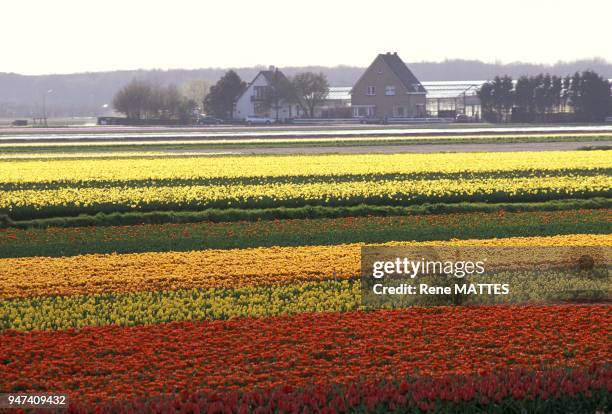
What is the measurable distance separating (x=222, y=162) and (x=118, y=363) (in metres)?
35.3

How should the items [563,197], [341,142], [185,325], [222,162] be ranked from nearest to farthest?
[185,325] → [563,197] → [222,162] → [341,142]

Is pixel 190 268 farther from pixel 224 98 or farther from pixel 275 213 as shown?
pixel 224 98

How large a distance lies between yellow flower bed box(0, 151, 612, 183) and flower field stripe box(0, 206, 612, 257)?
11.6 m

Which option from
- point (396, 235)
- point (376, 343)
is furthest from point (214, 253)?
point (376, 343)

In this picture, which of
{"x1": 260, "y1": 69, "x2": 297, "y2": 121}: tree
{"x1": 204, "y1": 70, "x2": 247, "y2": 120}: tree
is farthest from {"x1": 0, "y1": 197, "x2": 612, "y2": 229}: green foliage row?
{"x1": 204, "y1": 70, "x2": 247, "y2": 120}: tree

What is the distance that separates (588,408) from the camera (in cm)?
1040

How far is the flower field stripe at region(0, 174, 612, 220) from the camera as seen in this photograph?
3019cm

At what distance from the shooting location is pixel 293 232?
25297mm

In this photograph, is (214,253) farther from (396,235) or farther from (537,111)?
(537,111)

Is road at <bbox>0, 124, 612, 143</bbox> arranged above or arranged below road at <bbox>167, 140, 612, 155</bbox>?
below

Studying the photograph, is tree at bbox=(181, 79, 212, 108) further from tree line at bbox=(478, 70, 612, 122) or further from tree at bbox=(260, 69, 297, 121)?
tree line at bbox=(478, 70, 612, 122)

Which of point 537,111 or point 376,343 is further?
point 537,111

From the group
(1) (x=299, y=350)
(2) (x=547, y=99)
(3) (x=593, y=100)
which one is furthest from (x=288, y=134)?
(1) (x=299, y=350)

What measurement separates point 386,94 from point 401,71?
4.94 metres
